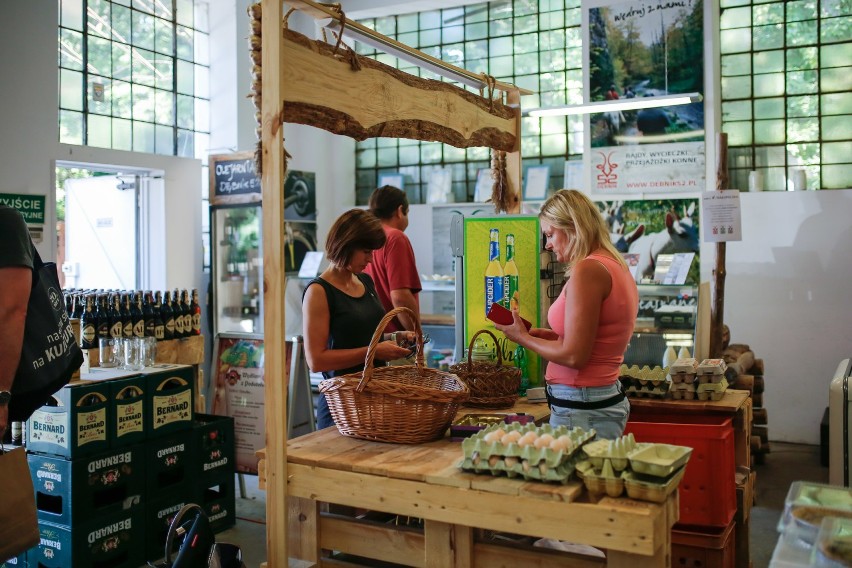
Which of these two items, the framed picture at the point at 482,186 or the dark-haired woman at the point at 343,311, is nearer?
the dark-haired woman at the point at 343,311

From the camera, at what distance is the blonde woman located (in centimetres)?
269

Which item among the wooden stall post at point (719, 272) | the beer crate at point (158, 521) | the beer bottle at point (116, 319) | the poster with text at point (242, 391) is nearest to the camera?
the beer crate at point (158, 521)

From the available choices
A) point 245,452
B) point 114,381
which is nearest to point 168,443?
point 114,381

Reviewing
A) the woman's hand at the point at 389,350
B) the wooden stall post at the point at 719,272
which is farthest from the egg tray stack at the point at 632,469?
the wooden stall post at the point at 719,272

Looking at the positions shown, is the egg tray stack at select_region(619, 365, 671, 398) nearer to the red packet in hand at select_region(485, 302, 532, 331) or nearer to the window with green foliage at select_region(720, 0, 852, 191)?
the red packet in hand at select_region(485, 302, 532, 331)

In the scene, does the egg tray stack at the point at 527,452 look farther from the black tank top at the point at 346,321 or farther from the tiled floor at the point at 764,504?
the tiled floor at the point at 764,504

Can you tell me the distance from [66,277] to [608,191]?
16.8 ft

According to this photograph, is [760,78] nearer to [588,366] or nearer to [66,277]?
[588,366]

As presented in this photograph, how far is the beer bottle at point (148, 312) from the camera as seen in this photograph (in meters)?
4.63

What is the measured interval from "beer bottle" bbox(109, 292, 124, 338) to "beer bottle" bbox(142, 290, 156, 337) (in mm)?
171

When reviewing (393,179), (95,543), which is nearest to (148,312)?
(95,543)

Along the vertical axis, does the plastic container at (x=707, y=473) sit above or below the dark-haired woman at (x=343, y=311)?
below

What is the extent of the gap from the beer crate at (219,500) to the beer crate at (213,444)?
4cm

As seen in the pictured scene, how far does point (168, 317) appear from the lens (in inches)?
189
